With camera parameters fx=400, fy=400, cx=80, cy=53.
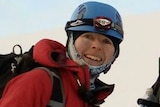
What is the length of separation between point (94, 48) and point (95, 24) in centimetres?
16

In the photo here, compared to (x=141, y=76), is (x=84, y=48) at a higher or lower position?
higher

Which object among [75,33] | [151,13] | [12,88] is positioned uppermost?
[75,33]

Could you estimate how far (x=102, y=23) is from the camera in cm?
198

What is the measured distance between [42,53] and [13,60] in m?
0.13

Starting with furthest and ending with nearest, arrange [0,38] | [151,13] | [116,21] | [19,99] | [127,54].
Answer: [0,38], [151,13], [127,54], [116,21], [19,99]

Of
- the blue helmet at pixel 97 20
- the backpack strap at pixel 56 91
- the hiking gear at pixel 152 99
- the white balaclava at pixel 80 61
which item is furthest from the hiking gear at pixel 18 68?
the hiking gear at pixel 152 99

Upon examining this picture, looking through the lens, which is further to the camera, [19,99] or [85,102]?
[85,102]

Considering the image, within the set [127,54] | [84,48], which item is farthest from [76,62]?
[127,54]

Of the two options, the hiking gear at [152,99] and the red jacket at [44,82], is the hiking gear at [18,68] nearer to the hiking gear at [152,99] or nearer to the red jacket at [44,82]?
the red jacket at [44,82]

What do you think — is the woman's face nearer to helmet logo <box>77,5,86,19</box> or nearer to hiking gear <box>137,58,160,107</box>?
helmet logo <box>77,5,86,19</box>

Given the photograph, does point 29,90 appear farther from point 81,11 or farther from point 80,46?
point 81,11

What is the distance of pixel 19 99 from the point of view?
1.52m

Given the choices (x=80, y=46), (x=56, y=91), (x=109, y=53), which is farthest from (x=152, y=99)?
(x=56, y=91)

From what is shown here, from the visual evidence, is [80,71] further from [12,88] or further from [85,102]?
[12,88]
